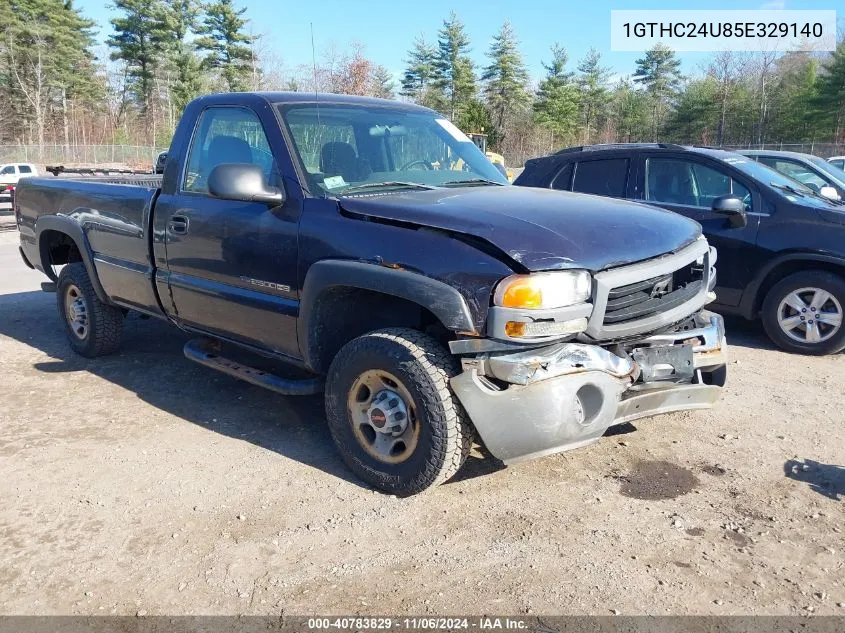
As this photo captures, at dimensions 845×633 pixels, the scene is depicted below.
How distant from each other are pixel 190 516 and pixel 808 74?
57.6 metres

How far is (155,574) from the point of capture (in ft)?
9.92

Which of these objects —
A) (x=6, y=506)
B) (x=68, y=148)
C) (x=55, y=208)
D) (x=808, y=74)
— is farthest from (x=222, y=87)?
(x=6, y=506)

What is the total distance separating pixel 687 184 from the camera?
6.82m

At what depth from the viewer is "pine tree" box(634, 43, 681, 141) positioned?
5681cm

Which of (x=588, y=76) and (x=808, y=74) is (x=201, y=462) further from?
(x=588, y=76)

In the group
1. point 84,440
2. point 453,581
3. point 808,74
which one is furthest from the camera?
point 808,74

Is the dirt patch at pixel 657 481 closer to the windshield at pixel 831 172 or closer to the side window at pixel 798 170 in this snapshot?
the side window at pixel 798 170

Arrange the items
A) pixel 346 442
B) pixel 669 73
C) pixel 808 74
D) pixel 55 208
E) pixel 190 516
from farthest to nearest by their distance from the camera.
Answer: pixel 669 73 → pixel 808 74 → pixel 55 208 → pixel 346 442 → pixel 190 516

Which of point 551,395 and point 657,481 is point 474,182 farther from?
point 657,481

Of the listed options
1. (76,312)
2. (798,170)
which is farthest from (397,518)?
(798,170)

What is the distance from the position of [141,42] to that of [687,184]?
50.4m

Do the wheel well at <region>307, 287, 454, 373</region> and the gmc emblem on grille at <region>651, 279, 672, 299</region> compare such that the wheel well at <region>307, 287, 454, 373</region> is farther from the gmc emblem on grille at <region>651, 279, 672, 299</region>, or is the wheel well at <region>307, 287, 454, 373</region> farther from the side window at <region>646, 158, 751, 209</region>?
the side window at <region>646, 158, 751, 209</region>

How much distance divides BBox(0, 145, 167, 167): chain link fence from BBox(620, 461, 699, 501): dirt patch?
152 ft

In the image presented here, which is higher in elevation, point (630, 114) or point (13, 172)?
point (630, 114)
